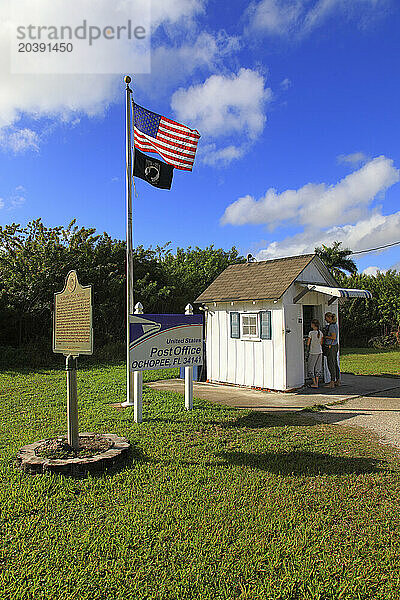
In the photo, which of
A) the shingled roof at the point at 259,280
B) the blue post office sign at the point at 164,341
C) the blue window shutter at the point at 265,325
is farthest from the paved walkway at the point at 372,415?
the shingled roof at the point at 259,280

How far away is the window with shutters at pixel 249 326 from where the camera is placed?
1101cm

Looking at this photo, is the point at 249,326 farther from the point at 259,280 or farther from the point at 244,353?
the point at 259,280

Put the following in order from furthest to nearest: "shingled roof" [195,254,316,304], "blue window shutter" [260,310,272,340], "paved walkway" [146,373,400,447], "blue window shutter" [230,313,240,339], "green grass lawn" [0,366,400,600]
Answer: "blue window shutter" [230,313,240,339]
"shingled roof" [195,254,316,304]
"blue window shutter" [260,310,272,340]
"paved walkway" [146,373,400,447]
"green grass lawn" [0,366,400,600]

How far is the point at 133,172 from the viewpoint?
8.79m

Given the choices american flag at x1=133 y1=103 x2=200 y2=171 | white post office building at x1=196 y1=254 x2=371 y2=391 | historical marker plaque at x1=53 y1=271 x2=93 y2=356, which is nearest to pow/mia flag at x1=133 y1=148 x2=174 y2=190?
american flag at x1=133 y1=103 x2=200 y2=171

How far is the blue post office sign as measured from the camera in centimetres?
738

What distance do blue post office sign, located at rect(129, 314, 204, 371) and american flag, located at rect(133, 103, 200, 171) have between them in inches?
130

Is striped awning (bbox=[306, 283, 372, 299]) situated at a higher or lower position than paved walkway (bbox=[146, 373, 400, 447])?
higher

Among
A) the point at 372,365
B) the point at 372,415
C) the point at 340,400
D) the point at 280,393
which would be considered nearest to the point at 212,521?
the point at 372,415

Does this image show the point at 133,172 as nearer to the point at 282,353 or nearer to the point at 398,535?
the point at 282,353

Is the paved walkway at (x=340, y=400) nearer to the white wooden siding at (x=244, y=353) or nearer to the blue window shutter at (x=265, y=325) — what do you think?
the white wooden siding at (x=244, y=353)

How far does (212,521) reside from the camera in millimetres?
3893

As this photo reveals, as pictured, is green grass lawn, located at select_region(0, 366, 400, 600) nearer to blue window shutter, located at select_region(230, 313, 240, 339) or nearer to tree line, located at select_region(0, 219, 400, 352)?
blue window shutter, located at select_region(230, 313, 240, 339)

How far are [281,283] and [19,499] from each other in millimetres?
7790
